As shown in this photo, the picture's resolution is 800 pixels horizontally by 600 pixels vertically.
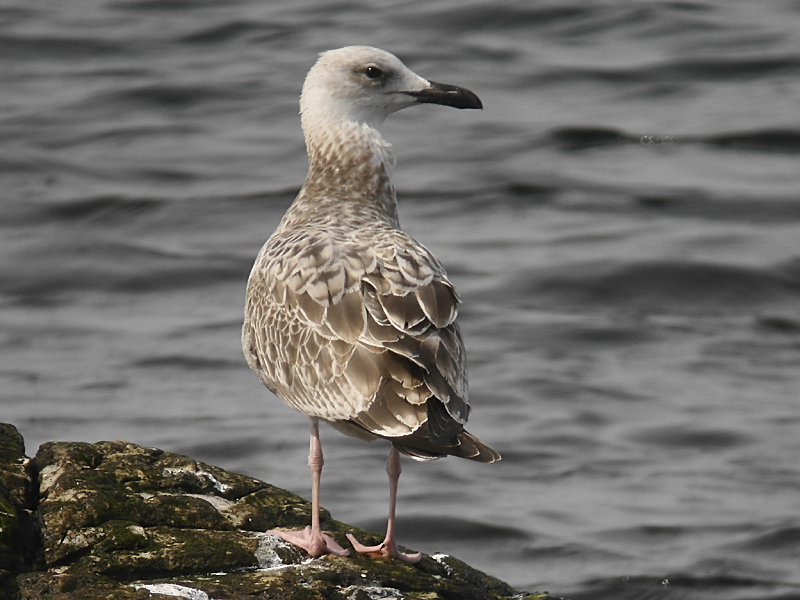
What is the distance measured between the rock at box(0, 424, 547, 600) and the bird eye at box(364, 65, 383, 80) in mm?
2905

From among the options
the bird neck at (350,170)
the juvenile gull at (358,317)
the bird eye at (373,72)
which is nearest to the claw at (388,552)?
the juvenile gull at (358,317)

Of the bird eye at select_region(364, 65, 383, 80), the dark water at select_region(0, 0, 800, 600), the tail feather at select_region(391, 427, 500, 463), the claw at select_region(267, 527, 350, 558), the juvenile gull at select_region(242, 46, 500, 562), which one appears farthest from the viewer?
the dark water at select_region(0, 0, 800, 600)

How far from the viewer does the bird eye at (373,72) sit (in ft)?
27.9

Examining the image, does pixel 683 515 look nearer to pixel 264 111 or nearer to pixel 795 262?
pixel 795 262

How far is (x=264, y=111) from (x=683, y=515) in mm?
15513

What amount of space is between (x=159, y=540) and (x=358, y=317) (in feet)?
4.84

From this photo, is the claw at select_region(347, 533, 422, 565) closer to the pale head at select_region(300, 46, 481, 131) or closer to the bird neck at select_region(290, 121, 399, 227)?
the bird neck at select_region(290, 121, 399, 227)

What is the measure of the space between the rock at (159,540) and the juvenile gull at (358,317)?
25 cm

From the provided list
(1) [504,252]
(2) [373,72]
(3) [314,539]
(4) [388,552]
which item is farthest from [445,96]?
(1) [504,252]

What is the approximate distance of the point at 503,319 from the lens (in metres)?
17.1

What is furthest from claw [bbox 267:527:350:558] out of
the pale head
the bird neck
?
the pale head

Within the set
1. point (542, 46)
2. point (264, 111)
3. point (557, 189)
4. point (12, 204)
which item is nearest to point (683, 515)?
point (557, 189)

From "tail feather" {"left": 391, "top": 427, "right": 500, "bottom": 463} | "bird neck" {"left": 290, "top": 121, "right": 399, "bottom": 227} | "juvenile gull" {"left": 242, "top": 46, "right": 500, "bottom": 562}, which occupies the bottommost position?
"tail feather" {"left": 391, "top": 427, "right": 500, "bottom": 463}

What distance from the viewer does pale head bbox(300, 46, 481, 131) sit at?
8.52 metres
